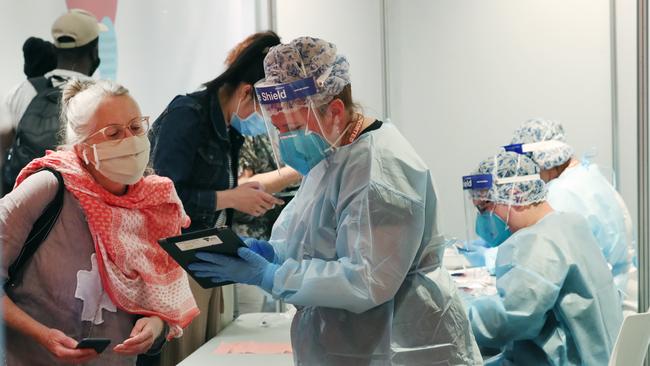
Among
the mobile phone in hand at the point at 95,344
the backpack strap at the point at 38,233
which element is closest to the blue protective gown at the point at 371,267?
the mobile phone in hand at the point at 95,344

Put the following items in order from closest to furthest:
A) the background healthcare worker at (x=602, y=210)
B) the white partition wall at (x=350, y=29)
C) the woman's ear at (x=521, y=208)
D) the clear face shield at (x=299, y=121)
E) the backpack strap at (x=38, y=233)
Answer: the backpack strap at (x=38, y=233) < the clear face shield at (x=299, y=121) < the woman's ear at (x=521, y=208) < the background healthcare worker at (x=602, y=210) < the white partition wall at (x=350, y=29)

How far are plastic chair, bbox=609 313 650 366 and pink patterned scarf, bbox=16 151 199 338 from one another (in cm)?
103

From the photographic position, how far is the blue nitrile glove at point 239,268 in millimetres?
1760

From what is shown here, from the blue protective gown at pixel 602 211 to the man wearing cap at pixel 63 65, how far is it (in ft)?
8.88

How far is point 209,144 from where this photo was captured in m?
2.61

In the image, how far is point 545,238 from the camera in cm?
261

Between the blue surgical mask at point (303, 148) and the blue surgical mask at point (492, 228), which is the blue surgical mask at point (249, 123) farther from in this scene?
the blue surgical mask at point (492, 228)

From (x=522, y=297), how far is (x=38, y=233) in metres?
1.57

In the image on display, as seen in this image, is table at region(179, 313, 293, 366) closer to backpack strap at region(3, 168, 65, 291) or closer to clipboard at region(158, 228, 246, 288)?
clipboard at region(158, 228, 246, 288)

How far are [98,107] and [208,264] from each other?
1.36 ft

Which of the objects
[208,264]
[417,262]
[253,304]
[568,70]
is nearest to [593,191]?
[568,70]

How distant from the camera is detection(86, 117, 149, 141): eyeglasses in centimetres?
166

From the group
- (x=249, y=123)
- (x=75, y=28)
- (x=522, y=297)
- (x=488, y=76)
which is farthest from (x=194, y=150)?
(x=488, y=76)

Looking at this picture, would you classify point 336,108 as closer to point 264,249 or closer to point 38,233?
point 264,249
